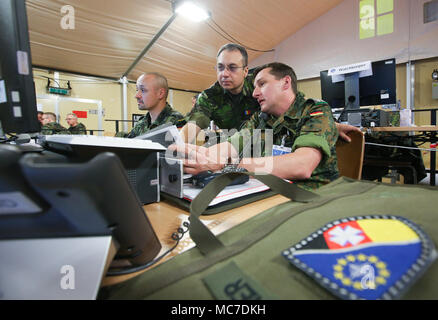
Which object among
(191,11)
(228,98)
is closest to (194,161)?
(228,98)

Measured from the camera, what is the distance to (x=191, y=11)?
4039mm

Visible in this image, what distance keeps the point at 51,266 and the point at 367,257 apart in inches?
12.4

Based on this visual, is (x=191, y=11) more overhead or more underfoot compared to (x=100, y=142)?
more overhead

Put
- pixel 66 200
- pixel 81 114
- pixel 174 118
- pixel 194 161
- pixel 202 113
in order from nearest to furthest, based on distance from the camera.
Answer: pixel 66 200, pixel 194 161, pixel 202 113, pixel 174 118, pixel 81 114

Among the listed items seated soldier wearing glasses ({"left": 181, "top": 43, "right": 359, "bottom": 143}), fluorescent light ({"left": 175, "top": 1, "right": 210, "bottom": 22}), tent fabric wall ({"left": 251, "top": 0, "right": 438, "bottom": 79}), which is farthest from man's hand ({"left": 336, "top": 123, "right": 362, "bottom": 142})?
tent fabric wall ({"left": 251, "top": 0, "right": 438, "bottom": 79})

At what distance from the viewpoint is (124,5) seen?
11.8ft

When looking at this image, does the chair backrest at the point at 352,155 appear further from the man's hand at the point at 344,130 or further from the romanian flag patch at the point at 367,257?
the romanian flag patch at the point at 367,257

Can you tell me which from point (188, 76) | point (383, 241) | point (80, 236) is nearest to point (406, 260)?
point (383, 241)

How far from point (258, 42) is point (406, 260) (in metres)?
6.45

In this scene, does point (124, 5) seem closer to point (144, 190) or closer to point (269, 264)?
point (144, 190)

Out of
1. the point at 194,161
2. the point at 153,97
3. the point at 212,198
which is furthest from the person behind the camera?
the point at 153,97

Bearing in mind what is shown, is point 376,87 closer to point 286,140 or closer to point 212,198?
point 286,140

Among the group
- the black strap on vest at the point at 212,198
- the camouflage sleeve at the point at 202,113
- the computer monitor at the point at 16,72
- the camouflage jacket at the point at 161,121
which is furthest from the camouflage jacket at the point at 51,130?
the black strap on vest at the point at 212,198

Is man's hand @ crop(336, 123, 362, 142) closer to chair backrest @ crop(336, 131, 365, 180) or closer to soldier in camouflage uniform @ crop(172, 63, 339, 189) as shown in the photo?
chair backrest @ crop(336, 131, 365, 180)
